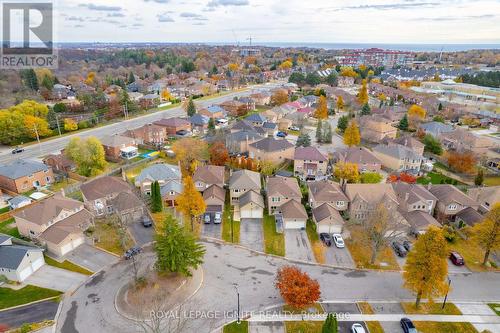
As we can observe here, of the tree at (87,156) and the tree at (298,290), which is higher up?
the tree at (87,156)

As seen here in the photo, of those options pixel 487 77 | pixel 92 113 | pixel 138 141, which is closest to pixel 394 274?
pixel 138 141

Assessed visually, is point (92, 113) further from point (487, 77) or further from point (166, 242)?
point (487, 77)

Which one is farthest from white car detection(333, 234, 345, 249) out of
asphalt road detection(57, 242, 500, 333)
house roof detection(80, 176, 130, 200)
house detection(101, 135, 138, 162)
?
house detection(101, 135, 138, 162)

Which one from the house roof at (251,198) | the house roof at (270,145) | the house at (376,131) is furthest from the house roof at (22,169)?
the house at (376,131)

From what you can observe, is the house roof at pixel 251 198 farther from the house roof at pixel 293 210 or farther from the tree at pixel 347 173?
the tree at pixel 347 173

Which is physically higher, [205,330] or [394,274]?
[394,274]

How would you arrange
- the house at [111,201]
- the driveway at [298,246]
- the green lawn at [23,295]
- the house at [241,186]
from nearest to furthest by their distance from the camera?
1. the green lawn at [23,295]
2. the driveway at [298,246]
3. the house at [111,201]
4. the house at [241,186]
